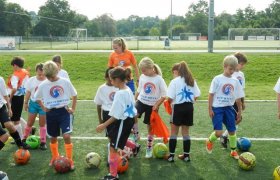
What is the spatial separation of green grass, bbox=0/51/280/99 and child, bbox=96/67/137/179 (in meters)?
10.9

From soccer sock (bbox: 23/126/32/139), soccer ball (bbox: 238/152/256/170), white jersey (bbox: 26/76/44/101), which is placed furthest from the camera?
soccer sock (bbox: 23/126/32/139)

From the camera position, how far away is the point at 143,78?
6977 mm

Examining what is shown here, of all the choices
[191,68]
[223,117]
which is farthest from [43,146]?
[191,68]

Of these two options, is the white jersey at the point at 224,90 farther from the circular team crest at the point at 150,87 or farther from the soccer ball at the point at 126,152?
the soccer ball at the point at 126,152

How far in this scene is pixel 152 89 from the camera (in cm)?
690

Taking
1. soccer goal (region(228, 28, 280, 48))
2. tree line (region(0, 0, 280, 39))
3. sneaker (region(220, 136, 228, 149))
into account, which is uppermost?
tree line (region(0, 0, 280, 39))

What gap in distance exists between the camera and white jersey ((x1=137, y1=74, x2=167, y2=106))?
22.6ft

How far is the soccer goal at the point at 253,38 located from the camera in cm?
3375

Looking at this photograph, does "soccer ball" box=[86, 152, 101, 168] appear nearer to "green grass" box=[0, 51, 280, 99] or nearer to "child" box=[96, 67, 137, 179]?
"child" box=[96, 67, 137, 179]

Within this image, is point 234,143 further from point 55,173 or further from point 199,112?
point 199,112

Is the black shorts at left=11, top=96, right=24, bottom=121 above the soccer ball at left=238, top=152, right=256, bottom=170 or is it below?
above

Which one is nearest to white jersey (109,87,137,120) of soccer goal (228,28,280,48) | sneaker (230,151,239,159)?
sneaker (230,151,239,159)

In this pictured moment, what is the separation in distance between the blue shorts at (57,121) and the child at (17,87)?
6.09 ft

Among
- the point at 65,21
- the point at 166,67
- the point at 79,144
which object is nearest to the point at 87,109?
the point at 79,144
